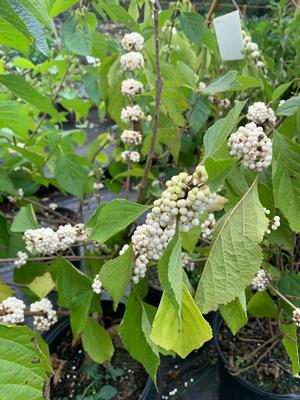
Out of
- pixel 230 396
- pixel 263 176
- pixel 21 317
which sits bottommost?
pixel 230 396

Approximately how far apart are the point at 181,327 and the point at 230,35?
0.74 meters

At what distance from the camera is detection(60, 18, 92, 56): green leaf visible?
2.59ft

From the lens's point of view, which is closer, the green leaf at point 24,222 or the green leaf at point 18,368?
the green leaf at point 18,368

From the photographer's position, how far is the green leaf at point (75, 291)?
2.48ft

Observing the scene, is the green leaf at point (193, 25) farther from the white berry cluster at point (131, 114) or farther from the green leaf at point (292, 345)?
the green leaf at point (292, 345)

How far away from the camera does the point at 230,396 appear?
3.28 ft

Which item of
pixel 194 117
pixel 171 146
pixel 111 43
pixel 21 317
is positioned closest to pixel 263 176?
pixel 171 146

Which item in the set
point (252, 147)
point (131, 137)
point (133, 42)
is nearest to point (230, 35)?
point (133, 42)

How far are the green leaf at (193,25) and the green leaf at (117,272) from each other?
1.94 ft

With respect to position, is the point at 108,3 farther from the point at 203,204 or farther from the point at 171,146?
the point at 203,204

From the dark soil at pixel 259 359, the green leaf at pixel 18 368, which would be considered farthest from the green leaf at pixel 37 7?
the dark soil at pixel 259 359

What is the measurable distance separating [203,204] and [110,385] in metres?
0.73

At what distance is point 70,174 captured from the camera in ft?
3.48

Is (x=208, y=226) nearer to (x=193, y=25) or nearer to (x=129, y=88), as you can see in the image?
(x=129, y=88)
